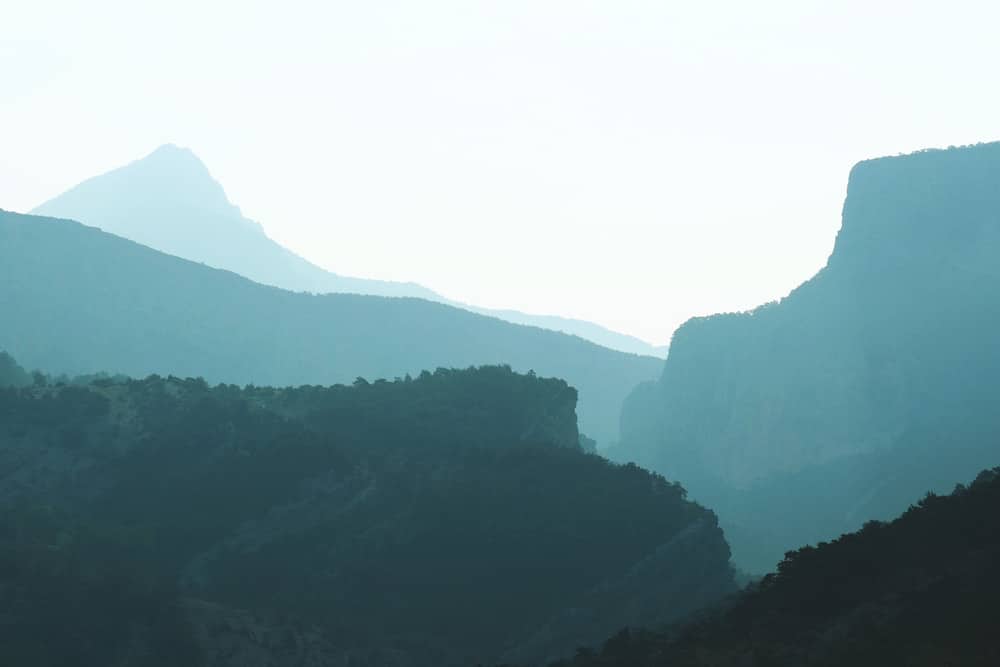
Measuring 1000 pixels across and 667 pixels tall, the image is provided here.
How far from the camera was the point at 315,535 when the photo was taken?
258 ft

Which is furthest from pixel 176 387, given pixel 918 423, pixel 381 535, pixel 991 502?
pixel 918 423

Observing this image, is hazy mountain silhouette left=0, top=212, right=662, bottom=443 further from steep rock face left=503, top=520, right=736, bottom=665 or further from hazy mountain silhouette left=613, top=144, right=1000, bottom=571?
steep rock face left=503, top=520, right=736, bottom=665

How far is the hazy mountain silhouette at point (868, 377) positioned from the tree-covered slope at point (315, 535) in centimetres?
5774

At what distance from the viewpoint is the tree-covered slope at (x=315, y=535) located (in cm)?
6394

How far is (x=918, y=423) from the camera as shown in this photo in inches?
6220

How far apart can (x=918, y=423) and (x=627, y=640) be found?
124 metres

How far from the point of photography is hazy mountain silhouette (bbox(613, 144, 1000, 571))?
151625mm

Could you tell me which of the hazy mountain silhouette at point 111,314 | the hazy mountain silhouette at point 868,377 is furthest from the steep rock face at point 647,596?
the hazy mountain silhouette at point 111,314

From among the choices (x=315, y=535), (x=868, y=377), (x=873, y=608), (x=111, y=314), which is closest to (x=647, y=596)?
(x=315, y=535)

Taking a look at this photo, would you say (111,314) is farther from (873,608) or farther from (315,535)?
(873,608)

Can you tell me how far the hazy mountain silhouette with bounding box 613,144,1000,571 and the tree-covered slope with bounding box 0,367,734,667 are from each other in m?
57.7

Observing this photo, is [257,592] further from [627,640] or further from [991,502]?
[991,502]

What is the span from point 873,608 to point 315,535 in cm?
4808

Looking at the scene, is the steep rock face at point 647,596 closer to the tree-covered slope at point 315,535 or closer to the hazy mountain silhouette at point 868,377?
the tree-covered slope at point 315,535
